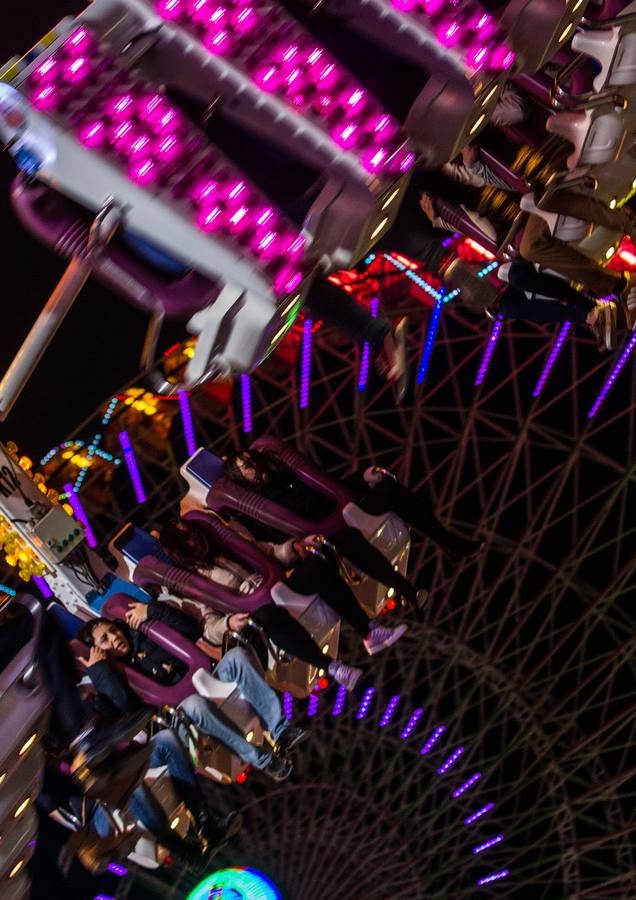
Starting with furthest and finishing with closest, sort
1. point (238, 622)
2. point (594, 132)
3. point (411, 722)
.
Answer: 1. point (411, 722)
2. point (238, 622)
3. point (594, 132)

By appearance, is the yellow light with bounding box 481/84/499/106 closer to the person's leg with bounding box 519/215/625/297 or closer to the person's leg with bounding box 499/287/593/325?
the person's leg with bounding box 519/215/625/297

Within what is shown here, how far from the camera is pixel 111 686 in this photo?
8562 mm

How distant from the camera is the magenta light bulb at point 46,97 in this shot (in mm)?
4477

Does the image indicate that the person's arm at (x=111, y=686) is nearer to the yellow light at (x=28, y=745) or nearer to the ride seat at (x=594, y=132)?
the yellow light at (x=28, y=745)

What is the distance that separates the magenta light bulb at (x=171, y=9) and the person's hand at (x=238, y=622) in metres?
5.47

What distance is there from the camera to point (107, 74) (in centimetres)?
470

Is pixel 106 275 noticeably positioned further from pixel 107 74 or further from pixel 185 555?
pixel 185 555

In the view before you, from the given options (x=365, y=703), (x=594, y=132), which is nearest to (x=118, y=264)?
(x=594, y=132)

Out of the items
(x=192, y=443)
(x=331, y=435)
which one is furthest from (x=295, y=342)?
(x=331, y=435)

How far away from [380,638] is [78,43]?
23.3ft

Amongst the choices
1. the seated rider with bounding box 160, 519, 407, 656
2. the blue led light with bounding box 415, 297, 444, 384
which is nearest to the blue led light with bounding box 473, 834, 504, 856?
the blue led light with bounding box 415, 297, 444, 384

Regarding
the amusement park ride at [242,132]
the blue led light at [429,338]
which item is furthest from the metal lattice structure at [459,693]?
the amusement park ride at [242,132]

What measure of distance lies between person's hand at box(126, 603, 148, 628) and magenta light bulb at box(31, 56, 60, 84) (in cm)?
551

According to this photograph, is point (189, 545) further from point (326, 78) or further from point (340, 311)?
point (326, 78)
